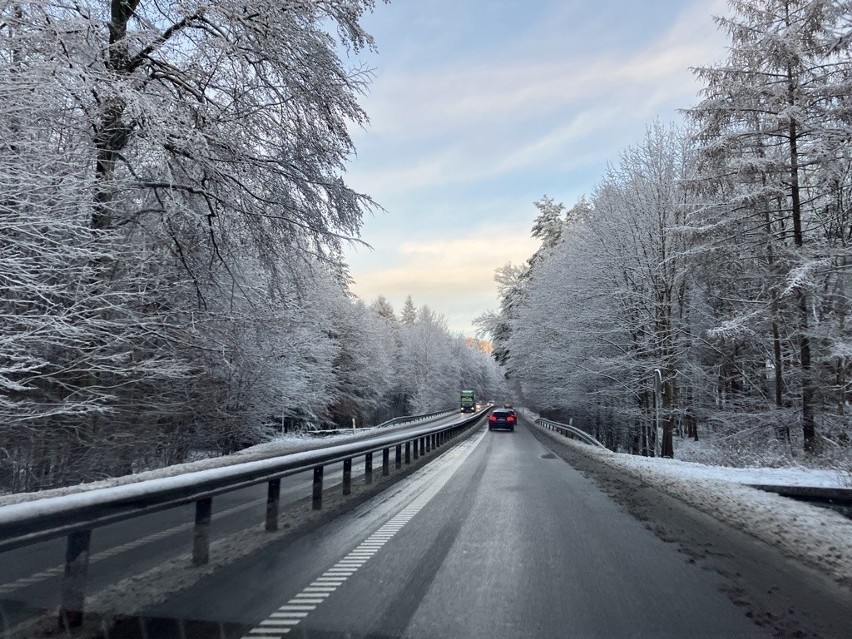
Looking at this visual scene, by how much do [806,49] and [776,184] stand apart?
3555 millimetres

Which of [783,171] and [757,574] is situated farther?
[783,171]

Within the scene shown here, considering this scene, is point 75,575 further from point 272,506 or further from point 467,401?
point 467,401

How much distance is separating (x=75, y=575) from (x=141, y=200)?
1161cm

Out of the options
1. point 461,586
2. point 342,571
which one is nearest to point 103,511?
point 342,571

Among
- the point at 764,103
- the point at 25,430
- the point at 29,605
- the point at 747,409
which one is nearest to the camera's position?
the point at 29,605

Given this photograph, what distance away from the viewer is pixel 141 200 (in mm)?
14141

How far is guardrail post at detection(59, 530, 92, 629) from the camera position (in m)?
4.26

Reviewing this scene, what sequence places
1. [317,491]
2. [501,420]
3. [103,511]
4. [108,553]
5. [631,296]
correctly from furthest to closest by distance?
1. [501,420]
2. [631,296]
3. [317,491]
4. [108,553]
5. [103,511]

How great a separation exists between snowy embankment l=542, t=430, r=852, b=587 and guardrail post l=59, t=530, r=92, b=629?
630 centimetres

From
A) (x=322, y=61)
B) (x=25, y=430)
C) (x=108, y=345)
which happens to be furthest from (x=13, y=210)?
(x=322, y=61)

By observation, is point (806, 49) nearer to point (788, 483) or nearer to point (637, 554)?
point (788, 483)

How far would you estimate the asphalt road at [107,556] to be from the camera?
4.49 m

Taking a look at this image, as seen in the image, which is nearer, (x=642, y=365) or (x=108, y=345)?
(x=108, y=345)

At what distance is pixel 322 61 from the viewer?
12219 mm
